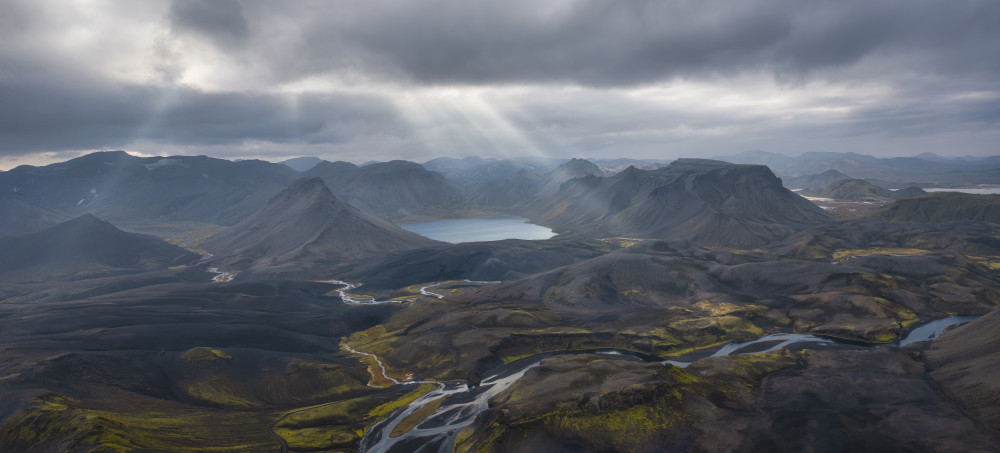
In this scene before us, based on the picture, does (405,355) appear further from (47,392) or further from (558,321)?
(47,392)

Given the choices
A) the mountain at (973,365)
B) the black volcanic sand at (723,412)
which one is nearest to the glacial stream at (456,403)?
the black volcanic sand at (723,412)

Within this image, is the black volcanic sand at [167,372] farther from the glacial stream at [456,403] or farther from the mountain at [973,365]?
the mountain at [973,365]

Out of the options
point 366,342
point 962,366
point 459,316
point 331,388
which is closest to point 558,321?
point 459,316

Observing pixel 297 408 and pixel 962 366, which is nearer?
pixel 962 366

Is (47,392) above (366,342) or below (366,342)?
above

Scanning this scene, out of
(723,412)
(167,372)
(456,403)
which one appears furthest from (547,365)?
(167,372)

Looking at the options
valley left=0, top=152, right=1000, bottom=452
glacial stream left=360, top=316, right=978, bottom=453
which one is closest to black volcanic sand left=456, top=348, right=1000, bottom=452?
valley left=0, top=152, right=1000, bottom=452
